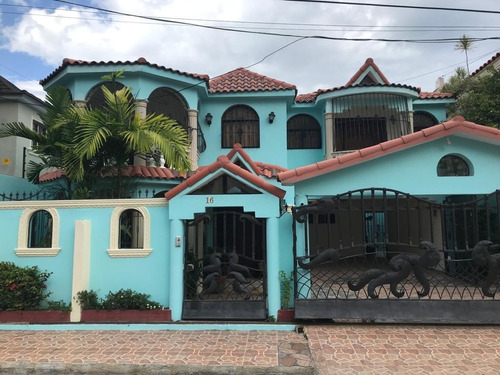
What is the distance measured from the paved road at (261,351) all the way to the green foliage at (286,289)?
0.60 metres

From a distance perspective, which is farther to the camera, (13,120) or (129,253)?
(13,120)

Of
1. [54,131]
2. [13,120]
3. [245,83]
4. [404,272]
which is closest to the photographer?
[404,272]

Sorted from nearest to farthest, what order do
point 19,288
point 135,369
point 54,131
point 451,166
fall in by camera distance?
point 135,369 → point 19,288 → point 451,166 → point 54,131

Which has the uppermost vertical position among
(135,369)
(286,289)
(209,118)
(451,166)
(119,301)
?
(209,118)

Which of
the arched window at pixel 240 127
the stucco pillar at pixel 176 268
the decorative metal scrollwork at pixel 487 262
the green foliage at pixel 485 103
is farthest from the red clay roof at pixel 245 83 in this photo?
the decorative metal scrollwork at pixel 487 262

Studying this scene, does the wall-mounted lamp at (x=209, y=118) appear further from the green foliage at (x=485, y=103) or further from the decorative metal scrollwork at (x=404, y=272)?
the green foliage at (x=485, y=103)

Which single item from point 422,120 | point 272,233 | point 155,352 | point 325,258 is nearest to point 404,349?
point 325,258

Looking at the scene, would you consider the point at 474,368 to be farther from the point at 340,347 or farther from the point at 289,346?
the point at 289,346

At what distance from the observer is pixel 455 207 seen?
6.56 metres

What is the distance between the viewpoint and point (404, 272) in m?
6.46

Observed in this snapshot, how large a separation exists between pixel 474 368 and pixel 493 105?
28.9 ft

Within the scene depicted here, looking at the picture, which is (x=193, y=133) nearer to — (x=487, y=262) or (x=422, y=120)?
(x=487, y=262)

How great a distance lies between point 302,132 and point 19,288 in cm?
1033

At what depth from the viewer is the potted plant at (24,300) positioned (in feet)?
21.8
